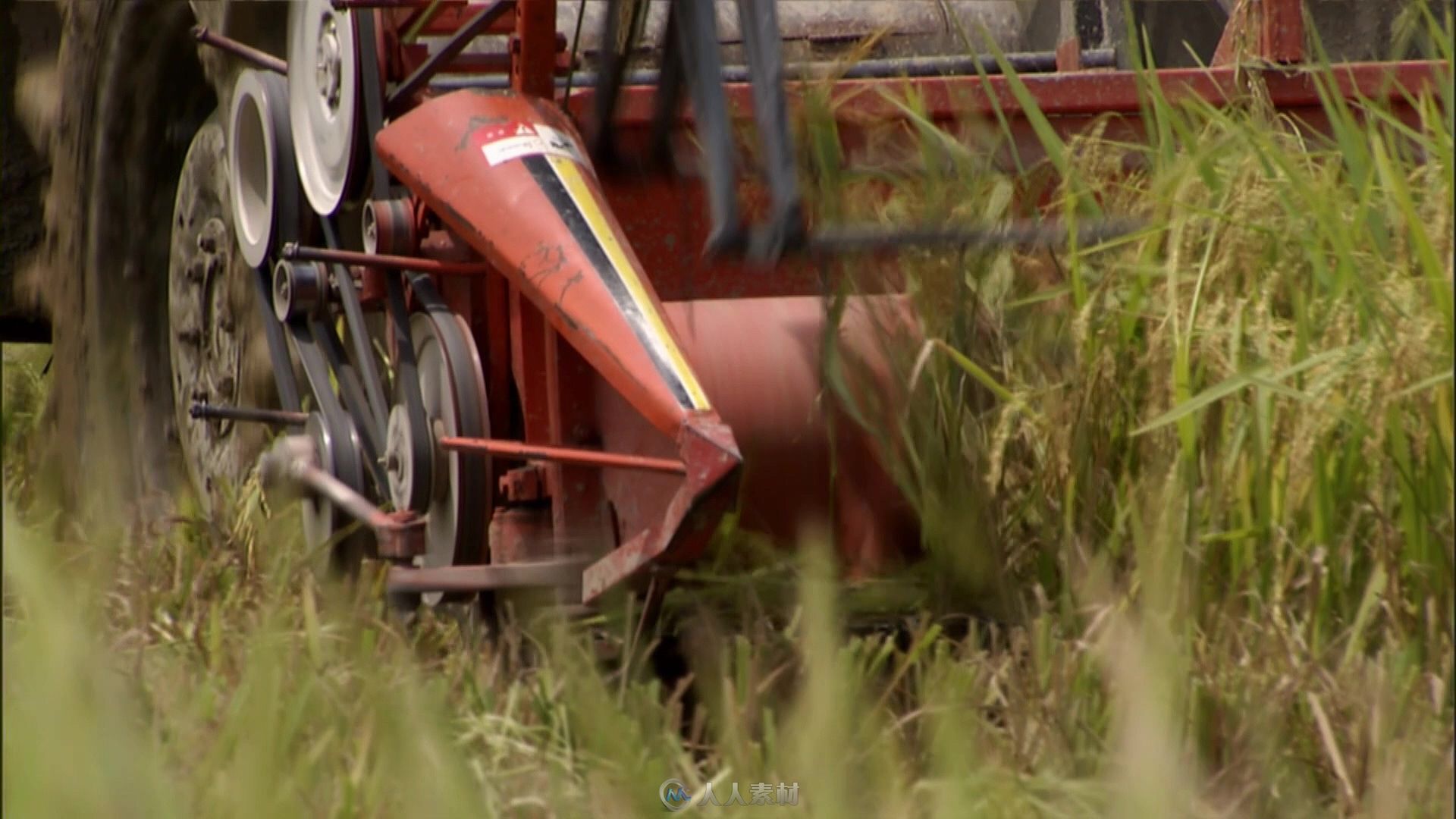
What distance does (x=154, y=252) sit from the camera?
136 inches

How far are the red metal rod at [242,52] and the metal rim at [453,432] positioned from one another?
615 mm

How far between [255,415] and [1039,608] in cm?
114

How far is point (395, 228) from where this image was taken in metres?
2.35

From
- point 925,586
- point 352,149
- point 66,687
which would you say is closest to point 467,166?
point 352,149

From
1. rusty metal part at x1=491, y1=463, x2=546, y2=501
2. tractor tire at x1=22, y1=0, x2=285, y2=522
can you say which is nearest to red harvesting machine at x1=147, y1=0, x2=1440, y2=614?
rusty metal part at x1=491, y1=463, x2=546, y2=501

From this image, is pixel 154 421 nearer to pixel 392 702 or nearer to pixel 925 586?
pixel 925 586

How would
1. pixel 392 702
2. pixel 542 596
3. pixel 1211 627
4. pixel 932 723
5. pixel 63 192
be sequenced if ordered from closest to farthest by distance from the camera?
pixel 392 702, pixel 932 723, pixel 1211 627, pixel 542 596, pixel 63 192

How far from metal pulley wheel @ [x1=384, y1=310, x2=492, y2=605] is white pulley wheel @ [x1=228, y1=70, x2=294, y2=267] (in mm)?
444

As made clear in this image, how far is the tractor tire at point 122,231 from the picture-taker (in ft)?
10.4

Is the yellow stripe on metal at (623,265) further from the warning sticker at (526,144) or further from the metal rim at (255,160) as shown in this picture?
the metal rim at (255,160)

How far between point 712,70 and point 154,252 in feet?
6.16

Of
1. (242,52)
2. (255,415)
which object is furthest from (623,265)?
(242,52)

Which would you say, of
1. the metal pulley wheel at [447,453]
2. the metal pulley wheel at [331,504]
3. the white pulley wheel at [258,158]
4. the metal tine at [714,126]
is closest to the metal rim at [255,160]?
the white pulley wheel at [258,158]

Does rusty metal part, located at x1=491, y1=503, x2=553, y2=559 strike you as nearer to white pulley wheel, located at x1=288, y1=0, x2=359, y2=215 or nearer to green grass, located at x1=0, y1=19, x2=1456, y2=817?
green grass, located at x1=0, y1=19, x2=1456, y2=817
